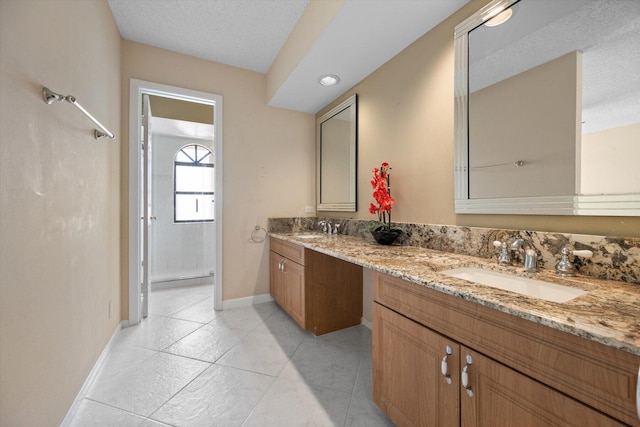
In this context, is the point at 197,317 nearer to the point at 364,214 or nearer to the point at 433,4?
the point at 364,214

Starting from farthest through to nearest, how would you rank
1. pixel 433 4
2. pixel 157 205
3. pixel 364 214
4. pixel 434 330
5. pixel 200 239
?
pixel 200 239 → pixel 157 205 → pixel 364 214 → pixel 433 4 → pixel 434 330

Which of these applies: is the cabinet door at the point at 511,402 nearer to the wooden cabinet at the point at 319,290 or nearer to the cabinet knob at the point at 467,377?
the cabinet knob at the point at 467,377

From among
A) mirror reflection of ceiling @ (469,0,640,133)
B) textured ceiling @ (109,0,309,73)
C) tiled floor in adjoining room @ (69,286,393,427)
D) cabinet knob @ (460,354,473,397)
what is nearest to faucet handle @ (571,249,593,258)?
mirror reflection of ceiling @ (469,0,640,133)

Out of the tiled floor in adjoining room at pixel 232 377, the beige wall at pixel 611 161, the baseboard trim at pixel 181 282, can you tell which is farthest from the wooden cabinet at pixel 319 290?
the baseboard trim at pixel 181 282

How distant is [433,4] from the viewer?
1479mm

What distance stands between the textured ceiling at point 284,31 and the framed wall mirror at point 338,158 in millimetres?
242

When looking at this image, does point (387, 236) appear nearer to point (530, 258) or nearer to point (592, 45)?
point (530, 258)

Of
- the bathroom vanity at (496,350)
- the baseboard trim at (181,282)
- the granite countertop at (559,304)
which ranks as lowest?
the baseboard trim at (181,282)

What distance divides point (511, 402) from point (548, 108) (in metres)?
1.16

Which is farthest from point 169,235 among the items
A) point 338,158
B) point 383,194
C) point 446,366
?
point 446,366

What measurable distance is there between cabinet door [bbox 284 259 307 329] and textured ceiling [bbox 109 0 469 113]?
1646mm

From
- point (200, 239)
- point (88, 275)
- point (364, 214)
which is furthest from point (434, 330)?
point (200, 239)

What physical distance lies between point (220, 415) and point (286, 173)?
2.26 meters

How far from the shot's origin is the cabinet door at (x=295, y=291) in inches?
84.7
